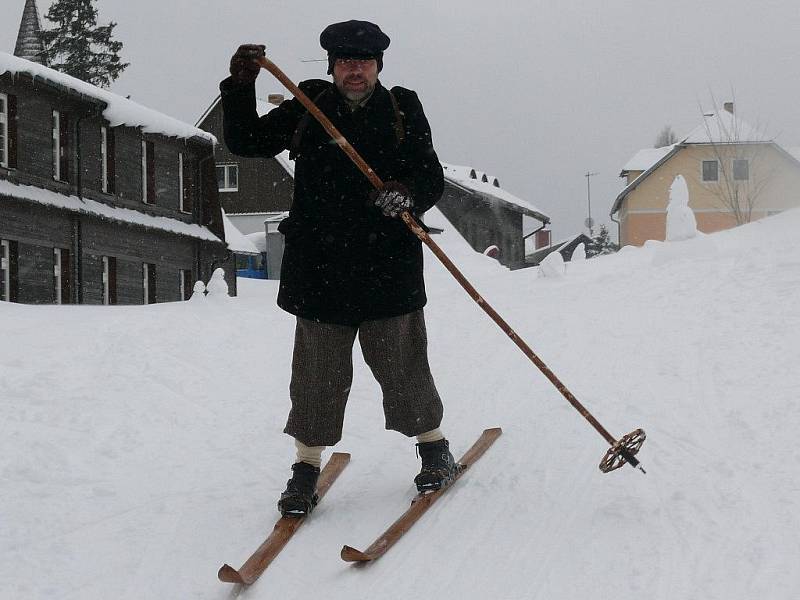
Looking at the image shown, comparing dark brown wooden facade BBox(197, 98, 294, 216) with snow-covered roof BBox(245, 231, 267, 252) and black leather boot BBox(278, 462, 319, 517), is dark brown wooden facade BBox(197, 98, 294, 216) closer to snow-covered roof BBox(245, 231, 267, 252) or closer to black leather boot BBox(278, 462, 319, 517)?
snow-covered roof BBox(245, 231, 267, 252)

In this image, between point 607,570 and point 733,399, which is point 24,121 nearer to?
point 733,399

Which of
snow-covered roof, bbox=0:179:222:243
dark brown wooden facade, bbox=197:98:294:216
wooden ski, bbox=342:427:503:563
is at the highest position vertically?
dark brown wooden facade, bbox=197:98:294:216

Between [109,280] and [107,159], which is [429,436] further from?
[107,159]

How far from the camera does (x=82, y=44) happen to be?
44.2 meters

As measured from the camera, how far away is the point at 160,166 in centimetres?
2252

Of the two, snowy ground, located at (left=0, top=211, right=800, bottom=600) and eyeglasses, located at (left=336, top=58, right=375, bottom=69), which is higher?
eyeglasses, located at (left=336, top=58, right=375, bottom=69)

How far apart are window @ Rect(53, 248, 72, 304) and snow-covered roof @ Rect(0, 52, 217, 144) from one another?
10.7 ft

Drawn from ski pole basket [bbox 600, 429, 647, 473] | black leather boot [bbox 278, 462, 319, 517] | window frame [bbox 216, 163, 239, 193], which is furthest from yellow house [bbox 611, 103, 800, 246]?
black leather boot [bbox 278, 462, 319, 517]

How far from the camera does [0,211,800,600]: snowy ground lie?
3.14 meters

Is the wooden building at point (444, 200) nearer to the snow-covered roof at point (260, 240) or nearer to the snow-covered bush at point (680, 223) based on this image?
the snow-covered roof at point (260, 240)

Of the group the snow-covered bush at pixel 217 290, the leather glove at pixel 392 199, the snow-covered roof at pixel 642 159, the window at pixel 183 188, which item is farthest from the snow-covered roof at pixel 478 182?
the leather glove at pixel 392 199

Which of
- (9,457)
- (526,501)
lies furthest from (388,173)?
(9,457)

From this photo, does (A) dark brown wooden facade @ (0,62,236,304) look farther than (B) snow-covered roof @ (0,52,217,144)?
Yes

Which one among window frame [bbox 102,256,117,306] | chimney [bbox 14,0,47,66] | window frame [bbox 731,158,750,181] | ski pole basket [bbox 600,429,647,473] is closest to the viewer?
ski pole basket [bbox 600,429,647,473]
